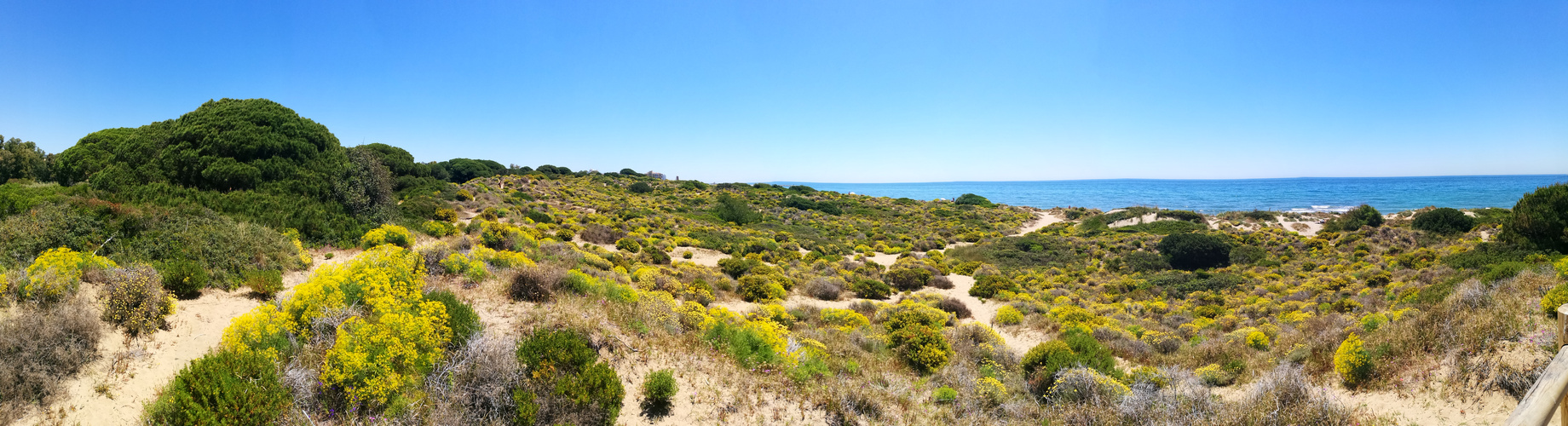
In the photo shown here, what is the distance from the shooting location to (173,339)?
A: 6195 mm

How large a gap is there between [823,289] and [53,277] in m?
14.1

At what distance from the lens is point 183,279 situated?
7.46 meters

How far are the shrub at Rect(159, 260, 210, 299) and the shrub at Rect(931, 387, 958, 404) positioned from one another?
1039 centimetres

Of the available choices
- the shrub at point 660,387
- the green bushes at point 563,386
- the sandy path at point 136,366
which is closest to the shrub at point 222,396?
the sandy path at point 136,366

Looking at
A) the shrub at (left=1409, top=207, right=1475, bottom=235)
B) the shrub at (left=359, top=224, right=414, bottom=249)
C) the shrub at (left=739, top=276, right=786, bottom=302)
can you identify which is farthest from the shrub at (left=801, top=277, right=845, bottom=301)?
the shrub at (left=1409, top=207, right=1475, bottom=235)

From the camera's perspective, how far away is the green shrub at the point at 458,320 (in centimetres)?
619

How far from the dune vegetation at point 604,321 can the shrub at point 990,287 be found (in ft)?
0.37

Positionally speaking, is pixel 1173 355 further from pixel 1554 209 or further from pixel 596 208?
pixel 596 208

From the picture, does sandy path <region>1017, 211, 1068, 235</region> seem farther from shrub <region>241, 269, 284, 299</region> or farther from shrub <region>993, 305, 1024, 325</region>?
shrub <region>241, 269, 284, 299</region>

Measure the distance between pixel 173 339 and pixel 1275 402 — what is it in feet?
40.8

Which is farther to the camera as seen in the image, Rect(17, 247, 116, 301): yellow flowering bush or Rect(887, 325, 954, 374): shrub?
Rect(887, 325, 954, 374): shrub

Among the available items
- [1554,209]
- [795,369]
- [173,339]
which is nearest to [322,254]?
[173,339]

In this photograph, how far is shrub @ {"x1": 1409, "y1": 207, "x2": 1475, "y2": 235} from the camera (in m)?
23.7

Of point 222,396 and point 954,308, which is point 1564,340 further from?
point 954,308
